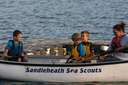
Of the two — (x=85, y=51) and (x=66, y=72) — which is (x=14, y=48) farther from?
(x=85, y=51)

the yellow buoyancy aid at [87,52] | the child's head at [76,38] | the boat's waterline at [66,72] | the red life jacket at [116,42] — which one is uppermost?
the child's head at [76,38]

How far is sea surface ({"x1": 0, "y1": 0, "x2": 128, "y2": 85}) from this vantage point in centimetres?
2882

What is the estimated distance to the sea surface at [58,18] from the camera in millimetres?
28816

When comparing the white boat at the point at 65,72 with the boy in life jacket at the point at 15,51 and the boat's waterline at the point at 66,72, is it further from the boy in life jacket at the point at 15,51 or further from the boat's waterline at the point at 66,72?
the boy in life jacket at the point at 15,51

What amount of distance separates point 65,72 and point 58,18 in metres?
22.6

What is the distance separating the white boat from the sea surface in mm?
7988

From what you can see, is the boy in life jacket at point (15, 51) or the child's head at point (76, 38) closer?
the child's head at point (76, 38)

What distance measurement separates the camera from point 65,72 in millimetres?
15945

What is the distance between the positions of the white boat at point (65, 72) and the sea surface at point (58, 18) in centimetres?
799

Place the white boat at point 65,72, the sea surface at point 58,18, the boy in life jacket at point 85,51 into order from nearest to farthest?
the white boat at point 65,72
the boy in life jacket at point 85,51
the sea surface at point 58,18

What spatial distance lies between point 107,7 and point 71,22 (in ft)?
36.7

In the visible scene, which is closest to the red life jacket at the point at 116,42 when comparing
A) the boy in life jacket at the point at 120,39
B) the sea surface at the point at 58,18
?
the boy in life jacket at the point at 120,39

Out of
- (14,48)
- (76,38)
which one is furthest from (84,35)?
(14,48)

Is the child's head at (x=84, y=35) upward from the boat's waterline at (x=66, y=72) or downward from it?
upward
